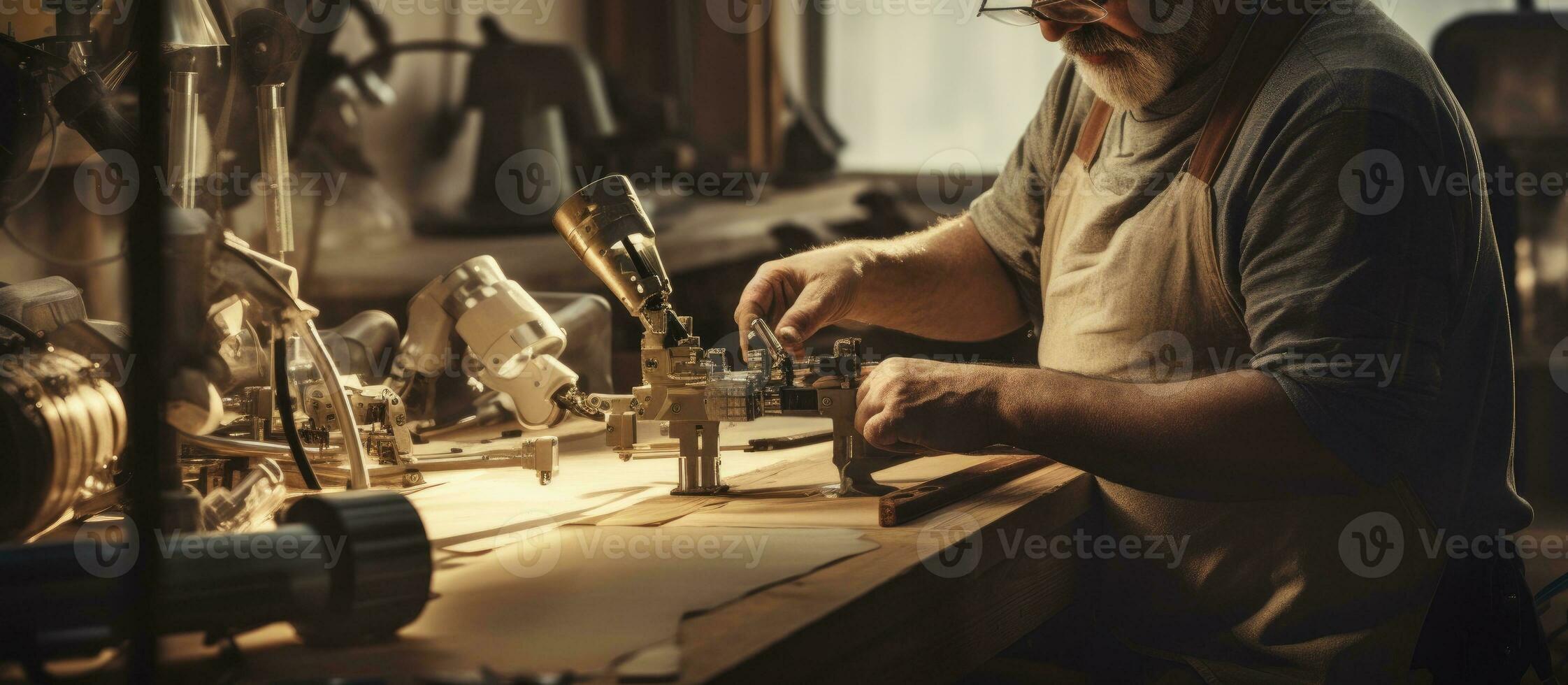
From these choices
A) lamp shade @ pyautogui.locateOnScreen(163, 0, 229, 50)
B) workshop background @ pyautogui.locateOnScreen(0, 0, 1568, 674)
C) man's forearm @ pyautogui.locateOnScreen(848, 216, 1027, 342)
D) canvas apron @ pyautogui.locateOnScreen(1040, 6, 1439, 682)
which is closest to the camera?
lamp shade @ pyautogui.locateOnScreen(163, 0, 229, 50)

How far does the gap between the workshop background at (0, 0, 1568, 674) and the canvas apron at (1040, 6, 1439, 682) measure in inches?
33.7

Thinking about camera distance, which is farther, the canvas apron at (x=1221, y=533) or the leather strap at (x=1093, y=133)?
the leather strap at (x=1093, y=133)

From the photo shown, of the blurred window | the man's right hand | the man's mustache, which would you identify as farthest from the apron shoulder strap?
the blurred window

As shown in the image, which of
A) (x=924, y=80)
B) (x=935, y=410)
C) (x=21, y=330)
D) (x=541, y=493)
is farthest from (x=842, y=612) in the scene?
(x=924, y=80)

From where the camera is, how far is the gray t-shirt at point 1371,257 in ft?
3.52

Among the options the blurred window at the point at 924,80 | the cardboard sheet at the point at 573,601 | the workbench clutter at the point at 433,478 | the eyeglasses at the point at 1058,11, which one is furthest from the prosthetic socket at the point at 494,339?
the blurred window at the point at 924,80

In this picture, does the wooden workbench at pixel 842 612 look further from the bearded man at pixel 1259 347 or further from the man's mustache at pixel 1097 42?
the man's mustache at pixel 1097 42

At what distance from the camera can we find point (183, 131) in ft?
3.24

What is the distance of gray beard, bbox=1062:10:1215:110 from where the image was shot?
50.8 inches

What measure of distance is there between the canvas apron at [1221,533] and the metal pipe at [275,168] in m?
0.78

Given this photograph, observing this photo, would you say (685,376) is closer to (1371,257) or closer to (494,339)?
(494,339)

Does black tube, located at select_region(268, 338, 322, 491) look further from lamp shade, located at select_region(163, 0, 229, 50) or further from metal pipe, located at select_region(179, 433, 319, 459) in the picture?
lamp shade, located at select_region(163, 0, 229, 50)

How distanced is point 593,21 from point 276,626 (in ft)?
11.6

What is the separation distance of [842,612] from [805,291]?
0.73 m
